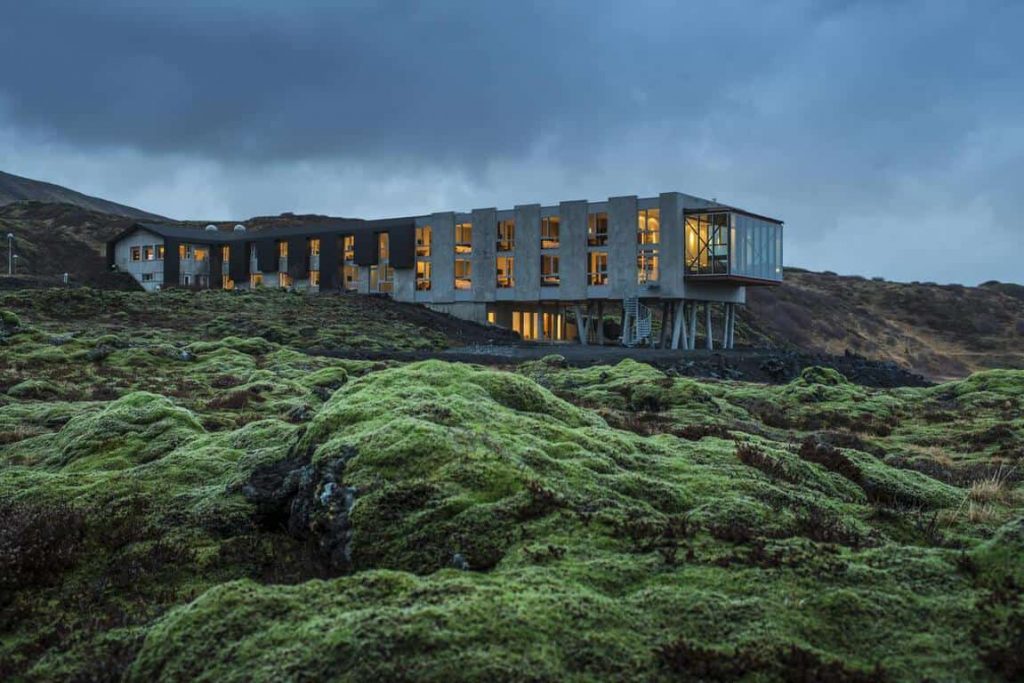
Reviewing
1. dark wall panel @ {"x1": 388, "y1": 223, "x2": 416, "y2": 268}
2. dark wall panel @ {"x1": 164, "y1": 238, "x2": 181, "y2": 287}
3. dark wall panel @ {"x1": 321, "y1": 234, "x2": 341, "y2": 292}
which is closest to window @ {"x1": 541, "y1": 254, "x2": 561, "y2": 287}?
dark wall panel @ {"x1": 388, "y1": 223, "x2": 416, "y2": 268}

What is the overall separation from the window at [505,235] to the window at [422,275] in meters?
8.53

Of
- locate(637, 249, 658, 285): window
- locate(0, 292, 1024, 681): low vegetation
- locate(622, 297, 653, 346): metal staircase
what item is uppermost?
locate(637, 249, 658, 285): window

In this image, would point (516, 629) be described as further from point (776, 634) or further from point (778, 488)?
point (778, 488)

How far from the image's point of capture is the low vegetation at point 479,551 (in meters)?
4.47

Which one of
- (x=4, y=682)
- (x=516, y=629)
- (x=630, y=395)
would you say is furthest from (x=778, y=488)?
(x=630, y=395)

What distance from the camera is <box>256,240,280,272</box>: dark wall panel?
77250 mm

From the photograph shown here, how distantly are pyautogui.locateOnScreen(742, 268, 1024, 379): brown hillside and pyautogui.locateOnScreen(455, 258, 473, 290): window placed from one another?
36.4m

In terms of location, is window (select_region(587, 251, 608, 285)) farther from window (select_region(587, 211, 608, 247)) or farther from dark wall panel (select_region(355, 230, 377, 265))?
dark wall panel (select_region(355, 230, 377, 265))

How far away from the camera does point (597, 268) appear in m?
→ 56.9

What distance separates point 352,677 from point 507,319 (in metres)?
61.1

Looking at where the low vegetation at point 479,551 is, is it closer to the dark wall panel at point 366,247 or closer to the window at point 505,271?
the window at point 505,271

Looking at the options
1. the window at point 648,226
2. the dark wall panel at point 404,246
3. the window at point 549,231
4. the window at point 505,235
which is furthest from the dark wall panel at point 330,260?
the window at point 648,226

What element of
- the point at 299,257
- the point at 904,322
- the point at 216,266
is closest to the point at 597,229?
the point at 299,257

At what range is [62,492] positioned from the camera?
8.57m
